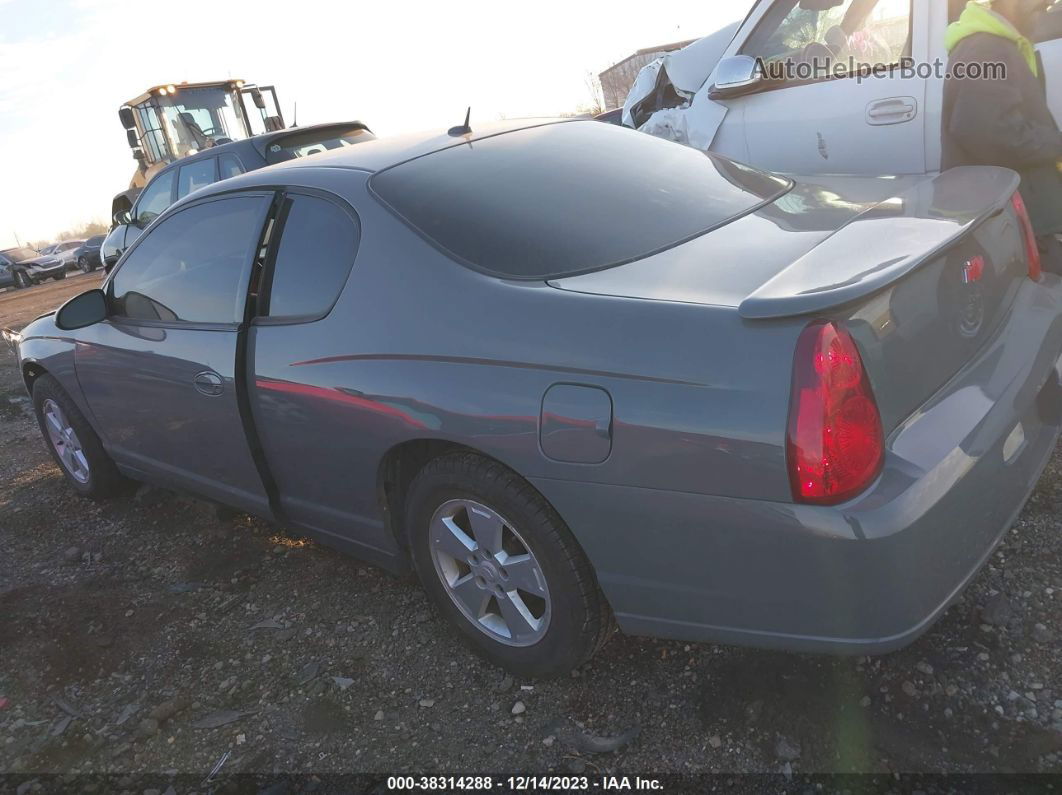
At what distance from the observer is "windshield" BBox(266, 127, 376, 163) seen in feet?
25.7

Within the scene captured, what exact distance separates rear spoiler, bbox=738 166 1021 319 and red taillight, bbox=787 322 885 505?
0.27 feet

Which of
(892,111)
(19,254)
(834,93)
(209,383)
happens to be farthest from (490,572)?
(19,254)

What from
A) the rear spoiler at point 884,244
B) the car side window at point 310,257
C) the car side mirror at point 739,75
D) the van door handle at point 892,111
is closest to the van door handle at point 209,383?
the car side window at point 310,257

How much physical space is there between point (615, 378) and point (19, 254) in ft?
112

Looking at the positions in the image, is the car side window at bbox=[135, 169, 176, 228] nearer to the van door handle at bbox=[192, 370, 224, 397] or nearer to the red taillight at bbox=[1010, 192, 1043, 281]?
the van door handle at bbox=[192, 370, 224, 397]

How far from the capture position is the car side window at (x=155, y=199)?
30.0 ft

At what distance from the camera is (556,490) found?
214 centimetres

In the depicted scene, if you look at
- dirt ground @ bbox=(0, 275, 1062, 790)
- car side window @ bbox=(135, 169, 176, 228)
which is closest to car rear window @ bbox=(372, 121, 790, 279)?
dirt ground @ bbox=(0, 275, 1062, 790)

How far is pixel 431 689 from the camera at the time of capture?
2.65m

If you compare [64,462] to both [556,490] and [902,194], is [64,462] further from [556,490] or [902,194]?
[902,194]

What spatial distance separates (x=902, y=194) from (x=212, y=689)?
107 inches

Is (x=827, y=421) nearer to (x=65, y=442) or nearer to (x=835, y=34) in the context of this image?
(x=835, y=34)

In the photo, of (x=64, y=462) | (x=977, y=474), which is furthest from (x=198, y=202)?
(x=977, y=474)

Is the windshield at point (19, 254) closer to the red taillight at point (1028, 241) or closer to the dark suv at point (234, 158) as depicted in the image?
the dark suv at point (234, 158)
